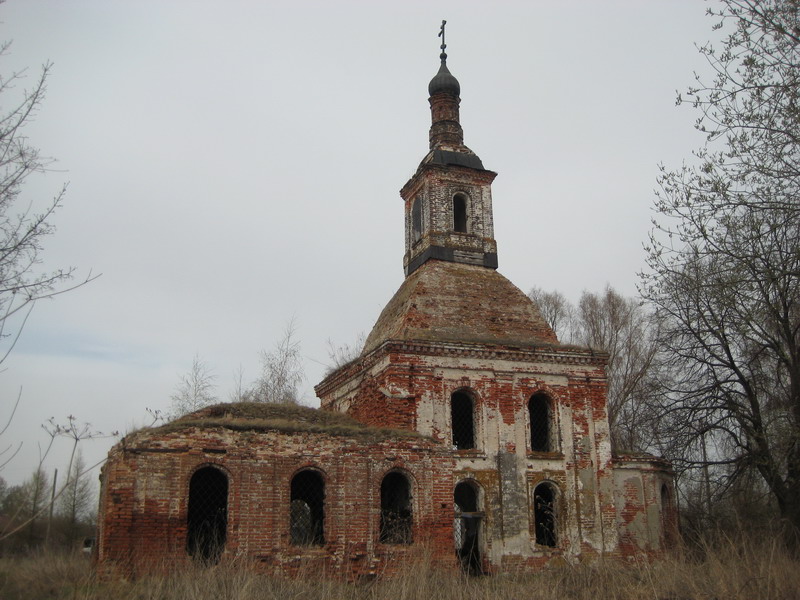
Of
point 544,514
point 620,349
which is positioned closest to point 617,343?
point 620,349

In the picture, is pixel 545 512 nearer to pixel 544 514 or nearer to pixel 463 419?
pixel 544 514

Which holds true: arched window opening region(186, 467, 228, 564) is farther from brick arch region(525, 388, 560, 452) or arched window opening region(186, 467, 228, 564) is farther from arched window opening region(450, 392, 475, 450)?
brick arch region(525, 388, 560, 452)

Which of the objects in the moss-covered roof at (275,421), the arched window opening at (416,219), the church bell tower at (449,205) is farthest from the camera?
the arched window opening at (416,219)

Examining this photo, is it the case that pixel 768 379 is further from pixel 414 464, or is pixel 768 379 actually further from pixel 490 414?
pixel 414 464

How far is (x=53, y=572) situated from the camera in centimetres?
992

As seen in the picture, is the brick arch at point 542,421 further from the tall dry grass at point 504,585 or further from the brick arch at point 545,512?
the tall dry grass at point 504,585

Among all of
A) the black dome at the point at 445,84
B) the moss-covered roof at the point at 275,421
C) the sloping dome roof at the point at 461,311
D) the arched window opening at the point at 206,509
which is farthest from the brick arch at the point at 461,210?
the arched window opening at the point at 206,509

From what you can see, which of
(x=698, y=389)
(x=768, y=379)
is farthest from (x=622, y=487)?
(x=768, y=379)

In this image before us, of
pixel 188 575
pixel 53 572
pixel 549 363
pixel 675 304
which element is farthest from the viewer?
pixel 549 363

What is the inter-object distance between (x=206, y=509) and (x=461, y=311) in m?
8.11

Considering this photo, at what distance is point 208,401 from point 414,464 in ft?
60.5

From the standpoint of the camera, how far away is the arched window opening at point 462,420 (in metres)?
18.2

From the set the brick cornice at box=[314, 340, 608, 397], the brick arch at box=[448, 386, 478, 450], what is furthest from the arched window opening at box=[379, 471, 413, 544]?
the brick cornice at box=[314, 340, 608, 397]

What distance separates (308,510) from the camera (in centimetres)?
1734
